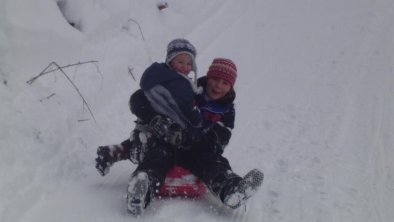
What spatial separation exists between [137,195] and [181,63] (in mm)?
971

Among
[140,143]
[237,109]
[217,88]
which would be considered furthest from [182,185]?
[237,109]

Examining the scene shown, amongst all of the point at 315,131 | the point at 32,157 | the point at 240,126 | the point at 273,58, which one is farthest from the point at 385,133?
the point at 32,157

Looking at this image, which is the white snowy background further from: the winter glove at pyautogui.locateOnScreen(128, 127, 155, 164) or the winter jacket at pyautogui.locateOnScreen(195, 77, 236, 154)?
the winter jacket at pyautogui.locateOnScreen(195, 77, 236, 154)

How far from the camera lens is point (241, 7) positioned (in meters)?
7.27

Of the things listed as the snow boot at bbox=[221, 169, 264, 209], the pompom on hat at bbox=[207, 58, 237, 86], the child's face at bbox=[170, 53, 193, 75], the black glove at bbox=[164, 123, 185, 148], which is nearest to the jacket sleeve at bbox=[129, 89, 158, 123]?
the black glove at bbox=[164, 123, 185, 148]

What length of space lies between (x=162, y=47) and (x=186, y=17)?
1.02m

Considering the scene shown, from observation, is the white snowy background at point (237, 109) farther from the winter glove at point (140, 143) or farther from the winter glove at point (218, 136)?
the winter glove at point (218, 136)

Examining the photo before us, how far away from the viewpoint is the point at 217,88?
3.11 meters

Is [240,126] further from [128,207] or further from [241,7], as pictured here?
[241,7]

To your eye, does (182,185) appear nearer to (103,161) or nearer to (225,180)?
(225,180)

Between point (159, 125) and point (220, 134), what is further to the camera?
point (220, 134)

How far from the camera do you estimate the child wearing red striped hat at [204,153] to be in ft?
8.45

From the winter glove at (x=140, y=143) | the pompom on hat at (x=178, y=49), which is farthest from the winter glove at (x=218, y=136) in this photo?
the pompom on hat at (x=178, y=49)

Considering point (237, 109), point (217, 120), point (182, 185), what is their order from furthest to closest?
point (237, 109)
point (217, 120)
point (182, 185)
